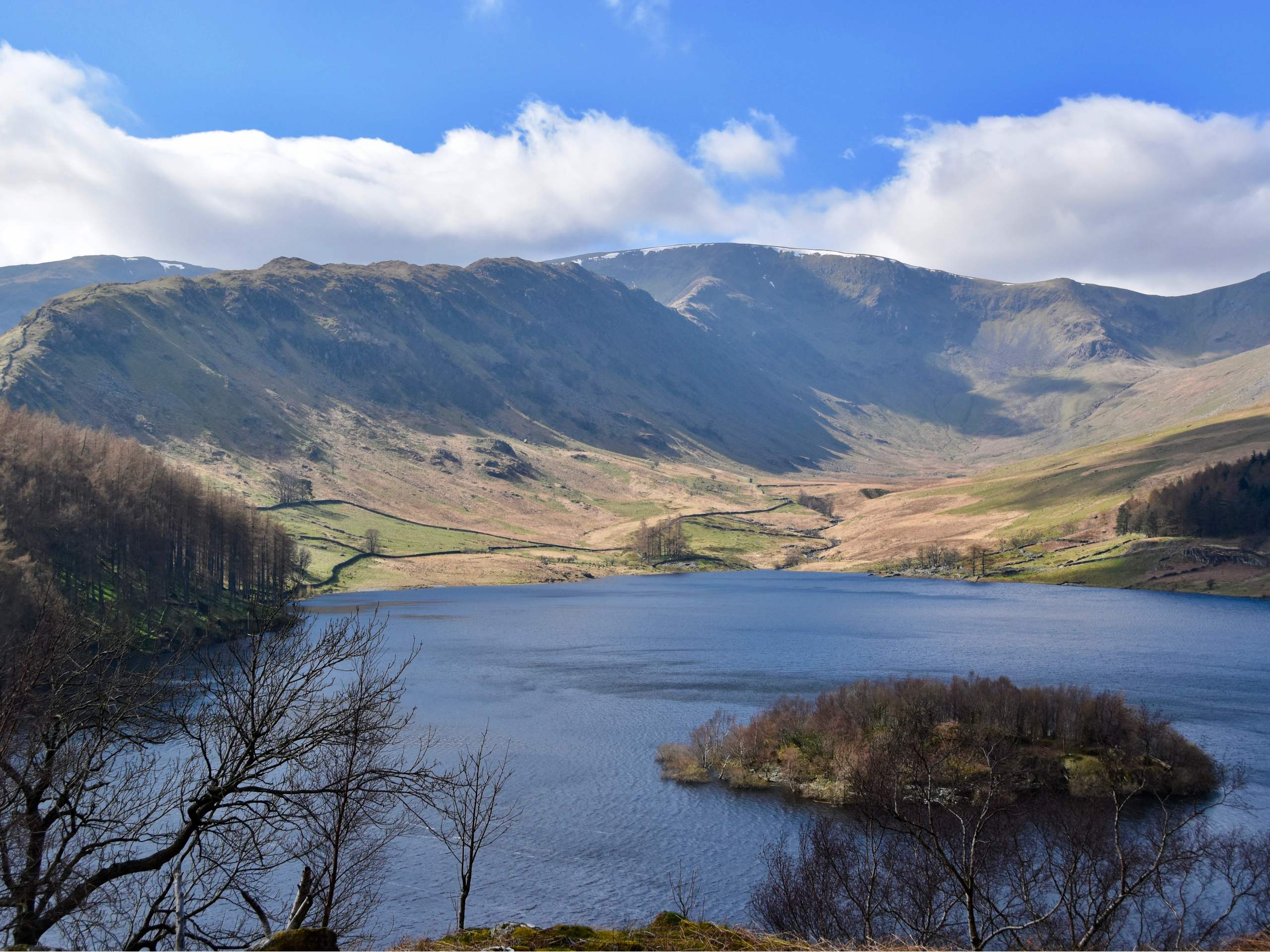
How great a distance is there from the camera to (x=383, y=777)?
15.6 metres

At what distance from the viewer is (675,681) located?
3957 inches

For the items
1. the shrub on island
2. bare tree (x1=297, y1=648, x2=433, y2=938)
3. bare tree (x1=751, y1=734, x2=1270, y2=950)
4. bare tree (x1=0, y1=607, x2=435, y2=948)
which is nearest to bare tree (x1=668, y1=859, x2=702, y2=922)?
bare tree (x1=751, y1=734, x2=1270, y2=950)

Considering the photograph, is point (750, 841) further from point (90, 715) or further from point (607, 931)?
point (90, 715)

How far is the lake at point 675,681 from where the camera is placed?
1896 inches

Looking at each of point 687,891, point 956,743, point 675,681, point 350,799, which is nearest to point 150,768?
point 350,799

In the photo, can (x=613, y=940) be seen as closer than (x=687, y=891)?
Yes

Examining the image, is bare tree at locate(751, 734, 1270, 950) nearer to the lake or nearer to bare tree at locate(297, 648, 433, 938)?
the lake

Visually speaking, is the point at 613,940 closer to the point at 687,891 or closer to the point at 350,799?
the point at 350,799

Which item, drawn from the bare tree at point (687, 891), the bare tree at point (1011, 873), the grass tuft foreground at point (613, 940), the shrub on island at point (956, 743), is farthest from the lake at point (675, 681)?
the grass tuft foreground at point (613, 940)

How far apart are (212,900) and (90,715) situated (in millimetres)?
5102

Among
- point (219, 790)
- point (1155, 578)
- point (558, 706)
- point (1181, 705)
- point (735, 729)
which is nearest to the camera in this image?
point (219, 790)

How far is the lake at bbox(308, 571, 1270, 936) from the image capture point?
4816cm

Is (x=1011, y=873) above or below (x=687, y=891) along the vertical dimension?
above

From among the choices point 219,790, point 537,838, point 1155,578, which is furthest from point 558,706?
point 1155,578
